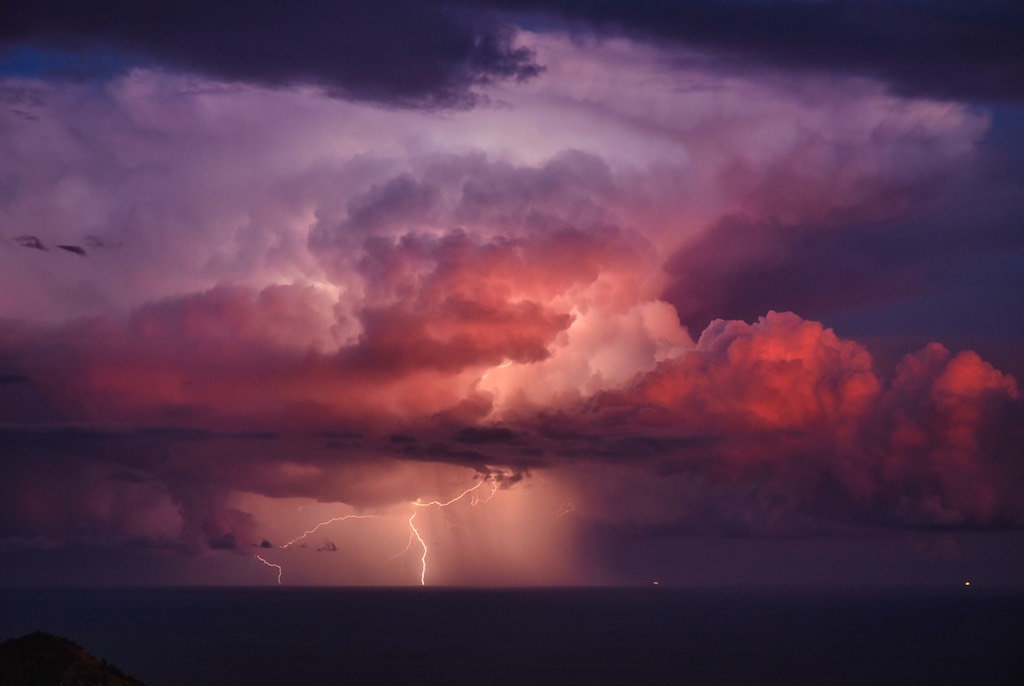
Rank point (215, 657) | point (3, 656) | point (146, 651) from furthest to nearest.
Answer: point (146, 651) → point (215, 657) → point (3, 656)

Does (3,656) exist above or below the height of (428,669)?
below

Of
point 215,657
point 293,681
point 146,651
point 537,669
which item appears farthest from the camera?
point 146,651

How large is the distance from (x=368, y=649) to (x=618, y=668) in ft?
172

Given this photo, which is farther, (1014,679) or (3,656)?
(1014,679)

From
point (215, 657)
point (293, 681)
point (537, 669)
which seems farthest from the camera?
point (215, 657)

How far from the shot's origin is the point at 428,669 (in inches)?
6476

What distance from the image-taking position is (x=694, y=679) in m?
153

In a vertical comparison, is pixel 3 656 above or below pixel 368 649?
below

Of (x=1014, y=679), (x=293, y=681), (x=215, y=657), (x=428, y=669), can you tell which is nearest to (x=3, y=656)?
(x=293, y=681)

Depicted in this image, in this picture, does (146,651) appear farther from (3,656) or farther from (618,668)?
(3,656)

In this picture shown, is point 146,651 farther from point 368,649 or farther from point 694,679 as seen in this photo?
point 694,679

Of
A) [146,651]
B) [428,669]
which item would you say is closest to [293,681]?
[428,669]

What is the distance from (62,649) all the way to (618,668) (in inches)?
4215

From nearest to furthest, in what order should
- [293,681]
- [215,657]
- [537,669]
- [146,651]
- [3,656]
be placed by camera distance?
[3,656] → [293,681] → [537,669] → [215,657] → [146,651]
